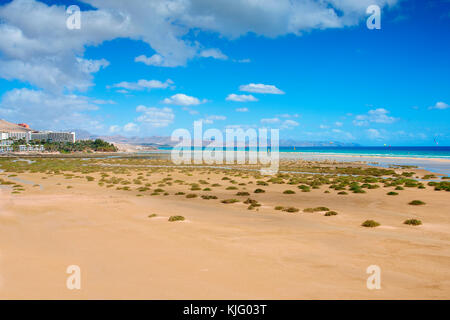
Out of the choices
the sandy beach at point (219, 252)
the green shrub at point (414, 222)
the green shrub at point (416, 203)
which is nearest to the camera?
the sandy beach at point (219, 252)

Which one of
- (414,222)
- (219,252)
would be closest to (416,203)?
(414,222)

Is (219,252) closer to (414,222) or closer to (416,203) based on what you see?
(414,222)

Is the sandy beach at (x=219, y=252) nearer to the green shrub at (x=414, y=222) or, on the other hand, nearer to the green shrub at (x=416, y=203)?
the green shrub at (x=414, y=222)

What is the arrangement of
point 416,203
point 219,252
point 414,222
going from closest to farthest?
point 219,252, point 414,222, point 416,203

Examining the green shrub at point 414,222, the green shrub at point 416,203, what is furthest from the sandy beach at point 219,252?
the green shrub at point 416,203

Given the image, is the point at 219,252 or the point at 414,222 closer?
the point at 219,252

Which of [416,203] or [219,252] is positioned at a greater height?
[219,252]

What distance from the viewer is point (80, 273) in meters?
8.40

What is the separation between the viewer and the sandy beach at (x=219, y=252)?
7.46 meters

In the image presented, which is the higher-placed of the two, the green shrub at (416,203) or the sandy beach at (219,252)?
the sandy beach at (219,252)

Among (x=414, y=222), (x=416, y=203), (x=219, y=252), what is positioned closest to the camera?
(x=219, y=252)

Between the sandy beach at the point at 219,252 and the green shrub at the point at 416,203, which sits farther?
the green shrub at the point at 416,203

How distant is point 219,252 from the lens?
10641mm

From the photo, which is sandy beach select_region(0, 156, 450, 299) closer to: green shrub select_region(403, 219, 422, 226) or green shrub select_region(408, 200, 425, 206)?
green shrub select_region(403, 219, 422, 226)
